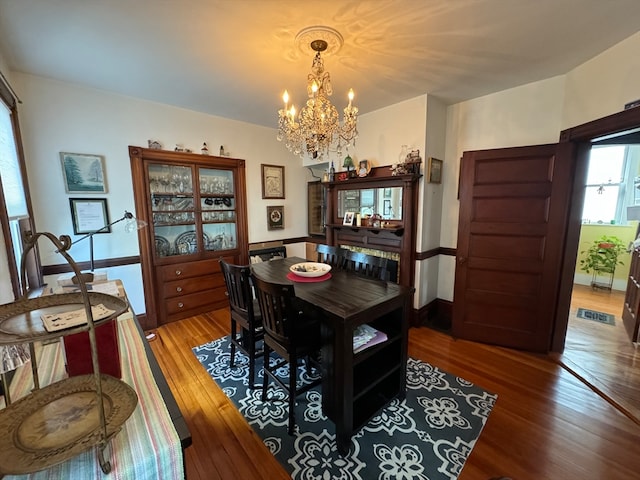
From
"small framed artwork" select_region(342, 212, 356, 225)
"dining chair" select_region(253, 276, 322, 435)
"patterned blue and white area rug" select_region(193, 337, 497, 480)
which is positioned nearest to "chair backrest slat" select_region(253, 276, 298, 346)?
"dining chair" select_region(253, 276, 322, 435)

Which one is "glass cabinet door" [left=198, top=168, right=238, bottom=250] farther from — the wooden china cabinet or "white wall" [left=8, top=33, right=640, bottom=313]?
"white wall" [left=8, top=33, right=640, bottom=313]

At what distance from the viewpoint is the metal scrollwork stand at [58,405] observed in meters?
0.60

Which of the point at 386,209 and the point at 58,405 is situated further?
the point at 386,209

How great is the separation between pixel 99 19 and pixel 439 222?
3.52 meters

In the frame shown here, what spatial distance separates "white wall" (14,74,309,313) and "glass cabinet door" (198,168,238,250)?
0.35 meters

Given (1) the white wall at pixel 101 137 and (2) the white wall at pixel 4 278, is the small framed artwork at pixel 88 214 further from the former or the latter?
(2) the white wall at pixel 4 278

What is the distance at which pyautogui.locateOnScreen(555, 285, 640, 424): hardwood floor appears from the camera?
2051 millimetres

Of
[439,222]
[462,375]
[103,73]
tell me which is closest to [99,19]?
[103,73]

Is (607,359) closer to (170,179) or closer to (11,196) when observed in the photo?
(170,179)

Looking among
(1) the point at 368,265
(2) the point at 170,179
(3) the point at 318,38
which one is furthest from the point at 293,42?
(2) the point at 170,179

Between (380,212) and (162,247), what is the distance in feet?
9.15

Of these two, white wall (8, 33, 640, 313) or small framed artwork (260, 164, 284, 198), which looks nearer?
white wall (8, 33, 640, 313)

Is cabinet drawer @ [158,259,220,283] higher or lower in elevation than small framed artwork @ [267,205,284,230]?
lower

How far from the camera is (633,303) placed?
3.00m
